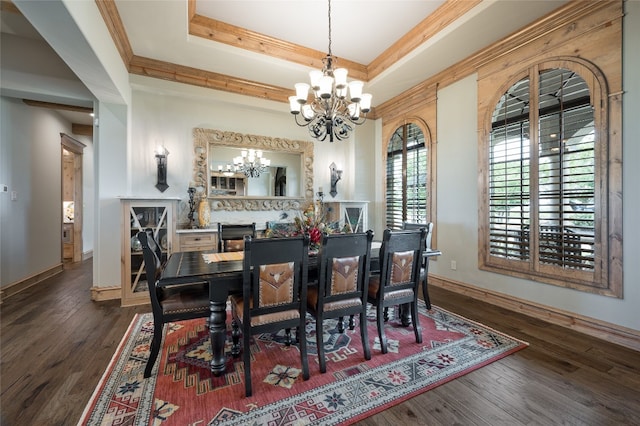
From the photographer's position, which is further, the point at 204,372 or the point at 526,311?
the point at 526,311

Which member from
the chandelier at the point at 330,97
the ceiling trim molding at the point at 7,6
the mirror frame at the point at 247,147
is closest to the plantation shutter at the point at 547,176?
the chandelier at the point at 330,97

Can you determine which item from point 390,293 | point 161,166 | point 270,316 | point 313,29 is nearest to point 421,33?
point 313,29

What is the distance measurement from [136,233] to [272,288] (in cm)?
255

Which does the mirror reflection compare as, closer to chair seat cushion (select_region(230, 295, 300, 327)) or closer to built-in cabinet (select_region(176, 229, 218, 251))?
built-in cabinet (select_region(176, 229, 218, 251))

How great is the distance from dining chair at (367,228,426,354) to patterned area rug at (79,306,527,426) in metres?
0.26

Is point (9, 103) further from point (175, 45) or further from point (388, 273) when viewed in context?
point (388, 273)

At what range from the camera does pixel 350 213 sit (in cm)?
491

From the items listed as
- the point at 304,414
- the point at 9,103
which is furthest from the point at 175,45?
the point at 304,414

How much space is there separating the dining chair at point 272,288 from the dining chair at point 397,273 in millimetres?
685

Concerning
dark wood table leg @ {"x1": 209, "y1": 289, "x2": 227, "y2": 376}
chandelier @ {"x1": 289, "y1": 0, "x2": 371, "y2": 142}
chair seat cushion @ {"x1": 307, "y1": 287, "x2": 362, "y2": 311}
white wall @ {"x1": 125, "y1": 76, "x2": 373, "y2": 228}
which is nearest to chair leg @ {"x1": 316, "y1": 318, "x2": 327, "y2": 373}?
chair seat cushion @ {"x1": 307, "y1": 287, "x2": 362, "y2": 311}

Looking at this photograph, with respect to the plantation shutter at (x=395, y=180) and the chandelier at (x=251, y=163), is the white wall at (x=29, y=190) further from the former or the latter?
the plantation shutter at (x=395, y=180)

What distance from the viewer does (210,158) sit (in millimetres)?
4148

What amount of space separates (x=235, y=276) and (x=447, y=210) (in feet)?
10.6

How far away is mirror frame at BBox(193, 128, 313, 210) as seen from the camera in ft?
13.4
